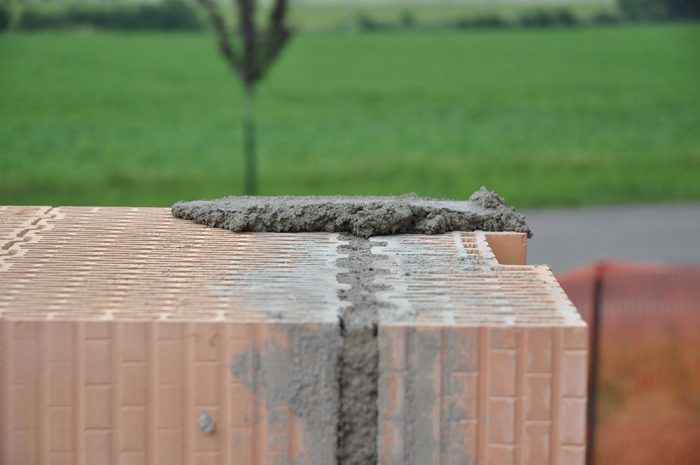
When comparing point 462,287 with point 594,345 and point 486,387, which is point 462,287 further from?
point 594,345

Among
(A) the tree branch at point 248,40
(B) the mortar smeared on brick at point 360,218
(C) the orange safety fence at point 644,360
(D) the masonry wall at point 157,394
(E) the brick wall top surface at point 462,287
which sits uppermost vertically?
(A) the tree branch at point 248,40

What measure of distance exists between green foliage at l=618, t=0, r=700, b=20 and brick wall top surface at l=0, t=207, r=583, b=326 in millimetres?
39422

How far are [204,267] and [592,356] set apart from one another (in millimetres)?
6059

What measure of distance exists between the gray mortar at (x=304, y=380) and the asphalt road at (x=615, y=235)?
1564cm

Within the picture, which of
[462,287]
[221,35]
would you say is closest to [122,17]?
[221,35]

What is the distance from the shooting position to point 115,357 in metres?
5.07

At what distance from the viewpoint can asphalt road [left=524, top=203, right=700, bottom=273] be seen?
72.3ft

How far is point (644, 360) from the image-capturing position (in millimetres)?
11805

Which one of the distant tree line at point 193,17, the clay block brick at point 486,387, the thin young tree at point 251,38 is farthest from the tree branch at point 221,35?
the clay block brick at point 486,387

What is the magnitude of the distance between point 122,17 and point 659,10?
19.6 metres

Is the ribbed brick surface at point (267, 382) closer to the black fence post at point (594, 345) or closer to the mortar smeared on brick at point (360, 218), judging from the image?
the mortar smeared on brick at point (360, 218)

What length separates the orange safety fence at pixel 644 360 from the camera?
36.4 feet

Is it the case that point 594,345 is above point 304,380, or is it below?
below

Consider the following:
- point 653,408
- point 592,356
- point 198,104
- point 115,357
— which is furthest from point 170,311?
point 198,104
